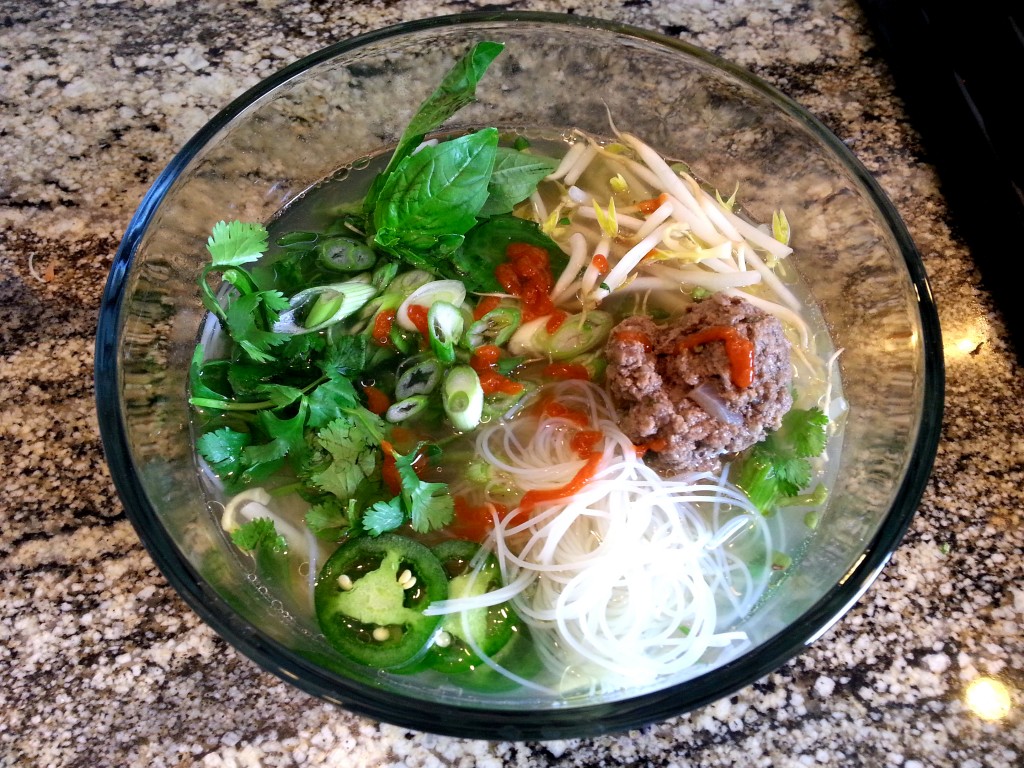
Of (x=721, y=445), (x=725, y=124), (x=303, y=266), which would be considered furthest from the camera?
(x=725, y=124)

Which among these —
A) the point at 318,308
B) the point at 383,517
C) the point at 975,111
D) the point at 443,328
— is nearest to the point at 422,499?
the point at 383,517

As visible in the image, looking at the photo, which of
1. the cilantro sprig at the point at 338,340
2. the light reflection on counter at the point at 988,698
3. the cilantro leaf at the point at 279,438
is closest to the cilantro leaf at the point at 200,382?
the cilantro sprig at the point at 338,340

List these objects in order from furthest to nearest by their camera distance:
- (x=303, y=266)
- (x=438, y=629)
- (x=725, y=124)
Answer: (x=725, y=124)
(x=303, y=266)
(x=438, y=629)

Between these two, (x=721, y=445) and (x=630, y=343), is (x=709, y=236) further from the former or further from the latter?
(x=721, y=445)

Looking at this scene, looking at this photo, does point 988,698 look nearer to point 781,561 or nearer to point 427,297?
A: point 781,561

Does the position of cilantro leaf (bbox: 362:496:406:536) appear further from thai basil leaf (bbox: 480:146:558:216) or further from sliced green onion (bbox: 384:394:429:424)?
thai basil leaf (bbox: 480:146:558:216)

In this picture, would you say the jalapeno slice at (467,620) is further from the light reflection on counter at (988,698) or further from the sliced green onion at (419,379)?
the light reflection on counter at (988,698)

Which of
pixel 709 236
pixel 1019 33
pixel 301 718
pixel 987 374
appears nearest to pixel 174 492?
pixel 301 718
